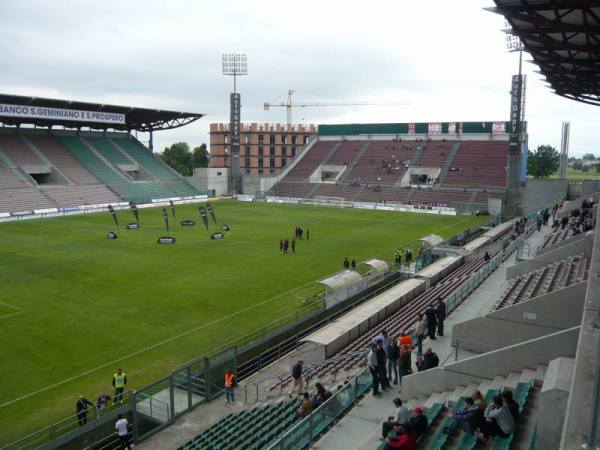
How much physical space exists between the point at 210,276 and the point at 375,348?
59.7ft

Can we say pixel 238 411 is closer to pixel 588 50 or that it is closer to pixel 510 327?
pixel 510 327

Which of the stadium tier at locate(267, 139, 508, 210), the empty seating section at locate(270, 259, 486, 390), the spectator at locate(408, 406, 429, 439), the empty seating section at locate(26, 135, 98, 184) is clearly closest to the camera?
the spectator at locate(408, 406, 429, 439)

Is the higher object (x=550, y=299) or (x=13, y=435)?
(x=550, y=299)

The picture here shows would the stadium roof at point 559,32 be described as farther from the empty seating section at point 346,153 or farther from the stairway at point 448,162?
the empty seating section at point 346,153

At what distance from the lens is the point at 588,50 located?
55.3 ft

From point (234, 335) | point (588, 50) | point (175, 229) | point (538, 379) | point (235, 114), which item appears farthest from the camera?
point (235, 114)

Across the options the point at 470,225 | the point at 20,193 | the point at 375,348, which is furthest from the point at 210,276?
the point at 20,193

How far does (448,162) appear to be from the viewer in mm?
75750

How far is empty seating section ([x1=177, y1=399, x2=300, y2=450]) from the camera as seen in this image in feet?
37.5

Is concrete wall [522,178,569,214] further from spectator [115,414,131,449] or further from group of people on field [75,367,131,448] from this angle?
spectator [115,414,131,449]

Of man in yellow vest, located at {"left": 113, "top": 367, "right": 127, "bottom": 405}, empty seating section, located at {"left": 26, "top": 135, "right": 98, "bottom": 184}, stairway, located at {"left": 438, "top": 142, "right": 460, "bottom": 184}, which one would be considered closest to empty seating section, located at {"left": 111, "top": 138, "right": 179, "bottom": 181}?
empty seating section, located at {"left": 26, "top": 135, "right": 98, "bottom": 184}

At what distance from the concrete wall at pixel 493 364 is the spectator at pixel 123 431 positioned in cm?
663

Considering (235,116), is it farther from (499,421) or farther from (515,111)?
(499,421)

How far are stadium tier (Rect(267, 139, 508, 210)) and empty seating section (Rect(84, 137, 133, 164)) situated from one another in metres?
21.8
